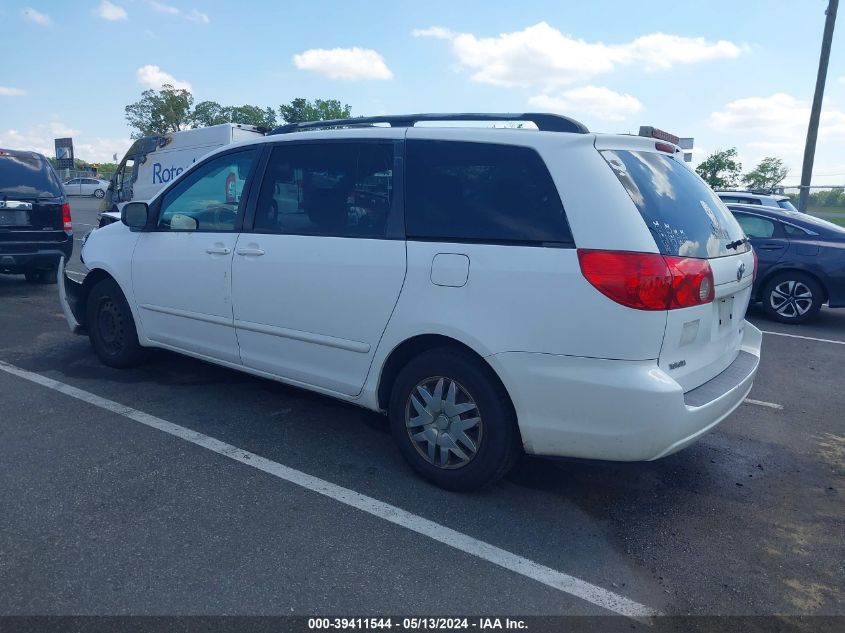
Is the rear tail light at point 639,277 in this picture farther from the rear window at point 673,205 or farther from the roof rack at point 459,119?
the roof rack at point 459,119

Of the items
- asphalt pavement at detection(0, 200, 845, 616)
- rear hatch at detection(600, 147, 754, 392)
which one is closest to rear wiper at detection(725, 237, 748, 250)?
rear hatch at detection(600, 147, 754, 392)

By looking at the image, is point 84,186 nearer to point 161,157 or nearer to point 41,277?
point 161,157

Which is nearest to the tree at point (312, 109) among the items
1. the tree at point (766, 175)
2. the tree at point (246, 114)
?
the tree at point (246, 114)

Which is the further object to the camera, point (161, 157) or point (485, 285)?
point (161, 157)

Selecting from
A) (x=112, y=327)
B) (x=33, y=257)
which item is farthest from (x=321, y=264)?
(x=33, y=257)

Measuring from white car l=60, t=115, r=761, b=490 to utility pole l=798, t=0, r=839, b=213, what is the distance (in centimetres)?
1553

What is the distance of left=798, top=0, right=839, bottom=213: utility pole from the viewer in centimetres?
1652

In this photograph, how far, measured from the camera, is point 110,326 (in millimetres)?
5477

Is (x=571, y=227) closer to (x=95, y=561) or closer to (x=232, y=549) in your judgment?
(x=232, y=549)

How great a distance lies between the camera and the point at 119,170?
1569cm

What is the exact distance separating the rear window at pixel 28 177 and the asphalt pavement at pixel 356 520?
5044 mm

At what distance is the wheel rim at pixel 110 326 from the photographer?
5.38 meters

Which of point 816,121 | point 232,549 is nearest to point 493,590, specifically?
point 232,549

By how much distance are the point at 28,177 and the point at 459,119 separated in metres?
7.59
